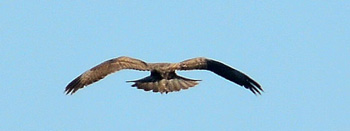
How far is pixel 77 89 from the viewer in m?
115

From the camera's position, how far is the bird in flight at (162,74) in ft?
376

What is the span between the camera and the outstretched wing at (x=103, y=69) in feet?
376

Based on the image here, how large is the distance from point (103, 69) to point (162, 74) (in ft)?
3.83

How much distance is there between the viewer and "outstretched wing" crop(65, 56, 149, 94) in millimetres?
114750

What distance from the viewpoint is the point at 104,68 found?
4518 inches

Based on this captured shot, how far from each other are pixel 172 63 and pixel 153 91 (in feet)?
2.20

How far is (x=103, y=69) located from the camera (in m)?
115

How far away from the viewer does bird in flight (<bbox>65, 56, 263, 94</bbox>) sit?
11469 centimetres

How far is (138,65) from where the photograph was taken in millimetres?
114812

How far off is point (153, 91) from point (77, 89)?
1.49m

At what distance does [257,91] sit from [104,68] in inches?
119

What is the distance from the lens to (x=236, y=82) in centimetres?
11469

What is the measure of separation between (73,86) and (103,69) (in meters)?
0.68

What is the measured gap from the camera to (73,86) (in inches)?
4520
